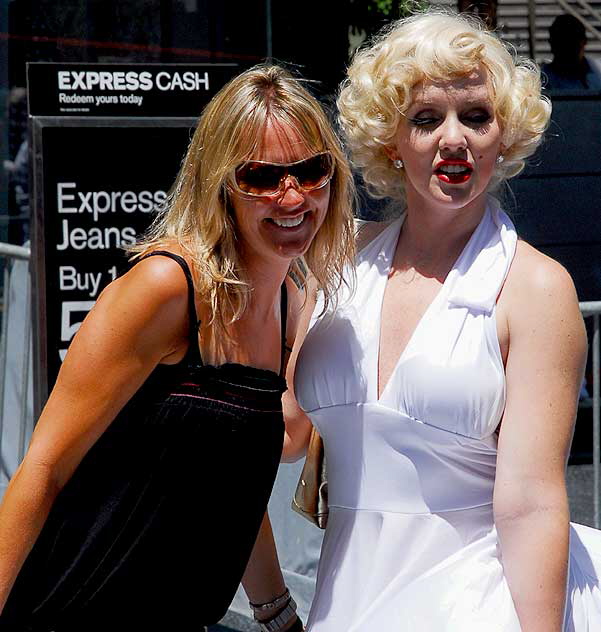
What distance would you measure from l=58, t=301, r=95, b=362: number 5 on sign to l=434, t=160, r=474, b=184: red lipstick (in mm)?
1794

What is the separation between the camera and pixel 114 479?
228 centimetres

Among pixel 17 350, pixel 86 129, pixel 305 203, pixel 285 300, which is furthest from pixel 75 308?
pixel 305 203

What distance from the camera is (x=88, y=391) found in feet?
7.24

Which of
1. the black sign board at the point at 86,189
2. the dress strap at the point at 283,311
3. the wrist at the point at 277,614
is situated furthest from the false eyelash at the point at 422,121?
the black sign board at the point at 86,189

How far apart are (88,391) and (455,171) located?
2.85ft

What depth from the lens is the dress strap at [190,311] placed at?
227 cm

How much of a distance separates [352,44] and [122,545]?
171 inches

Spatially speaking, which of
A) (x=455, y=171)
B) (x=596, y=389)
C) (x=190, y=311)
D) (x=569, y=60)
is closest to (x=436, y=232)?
(x=455, y=171)

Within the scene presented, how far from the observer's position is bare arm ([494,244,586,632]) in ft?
7.45

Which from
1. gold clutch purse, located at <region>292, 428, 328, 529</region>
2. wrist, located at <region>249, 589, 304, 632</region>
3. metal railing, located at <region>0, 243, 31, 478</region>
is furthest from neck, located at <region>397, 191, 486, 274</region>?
metal railing, located at <region>0, 243, 31, 478</region>

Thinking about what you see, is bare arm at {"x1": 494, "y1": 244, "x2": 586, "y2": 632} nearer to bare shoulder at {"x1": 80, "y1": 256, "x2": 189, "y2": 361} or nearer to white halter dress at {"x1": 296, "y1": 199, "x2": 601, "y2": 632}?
white halter dress at {"x1": 296, "y1": 199, "x2": 601, "y2": 632}

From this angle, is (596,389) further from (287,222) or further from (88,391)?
(88,391)

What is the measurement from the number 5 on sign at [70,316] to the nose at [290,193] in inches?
68.2

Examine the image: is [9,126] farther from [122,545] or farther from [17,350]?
[122,545]
